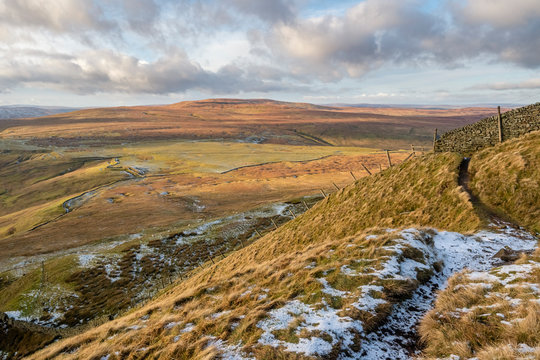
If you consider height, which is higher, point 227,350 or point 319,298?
point 319,298

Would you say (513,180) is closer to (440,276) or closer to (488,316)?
(440,276)

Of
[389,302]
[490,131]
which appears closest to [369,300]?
[389,302]

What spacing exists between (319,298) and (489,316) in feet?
16.8

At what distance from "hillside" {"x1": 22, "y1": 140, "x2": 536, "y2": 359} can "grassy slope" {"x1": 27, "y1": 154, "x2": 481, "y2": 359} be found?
2.1 inches

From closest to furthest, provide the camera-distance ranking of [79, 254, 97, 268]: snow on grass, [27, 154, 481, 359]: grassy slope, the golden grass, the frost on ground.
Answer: the frost on ground
[27, 154, 481, 359]: grassy slope
[79, 254, 97, 268]: snow on grass
the golden grass

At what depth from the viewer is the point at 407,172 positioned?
23312 millimetres

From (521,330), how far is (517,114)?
2028cm

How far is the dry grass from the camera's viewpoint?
20.1 feet

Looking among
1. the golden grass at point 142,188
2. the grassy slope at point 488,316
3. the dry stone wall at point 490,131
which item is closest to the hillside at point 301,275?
the grassy slope at point 488,316

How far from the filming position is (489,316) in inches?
289

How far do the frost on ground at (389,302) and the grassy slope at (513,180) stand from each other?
6.51ft

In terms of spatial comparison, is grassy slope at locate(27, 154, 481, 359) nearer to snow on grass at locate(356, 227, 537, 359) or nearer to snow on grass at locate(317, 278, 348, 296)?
snow on grass at locate(317, 278, 348, 296)

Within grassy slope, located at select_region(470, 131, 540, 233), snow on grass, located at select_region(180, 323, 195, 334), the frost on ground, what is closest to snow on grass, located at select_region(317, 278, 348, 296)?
the frost on ground

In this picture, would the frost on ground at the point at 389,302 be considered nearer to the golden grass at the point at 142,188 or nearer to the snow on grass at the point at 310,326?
the snow on grass at the point at 310,326
